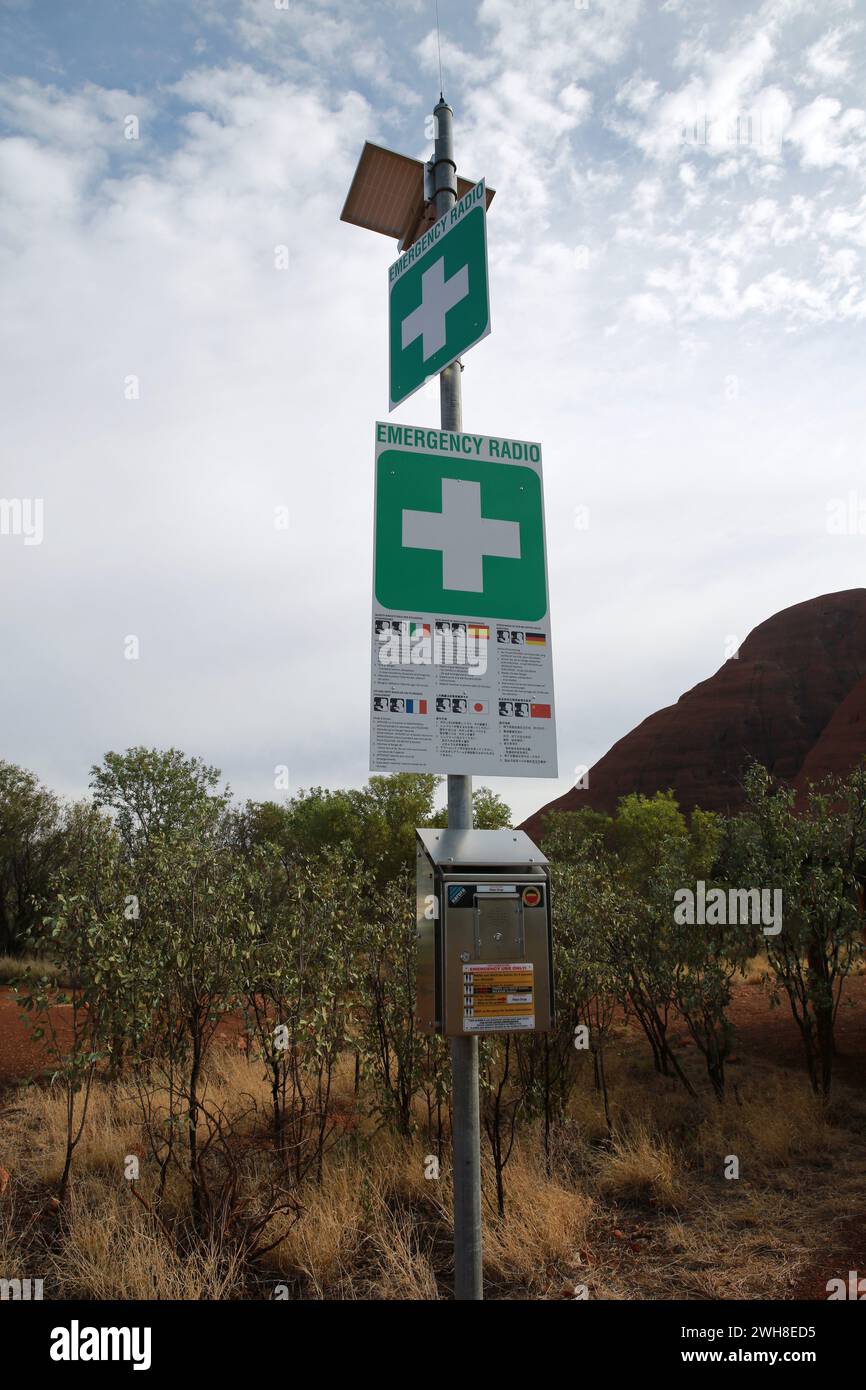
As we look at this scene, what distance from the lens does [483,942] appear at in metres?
2.52

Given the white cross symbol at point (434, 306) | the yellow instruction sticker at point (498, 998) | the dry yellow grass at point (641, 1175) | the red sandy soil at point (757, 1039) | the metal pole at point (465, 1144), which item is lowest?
the red sandy soil at point (757, 1039)

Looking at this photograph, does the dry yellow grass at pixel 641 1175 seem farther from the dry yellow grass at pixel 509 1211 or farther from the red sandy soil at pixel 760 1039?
the red sandy soil at pixel 760 1039

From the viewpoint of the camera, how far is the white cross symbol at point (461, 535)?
287cm

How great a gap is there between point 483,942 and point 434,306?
244 centimetres

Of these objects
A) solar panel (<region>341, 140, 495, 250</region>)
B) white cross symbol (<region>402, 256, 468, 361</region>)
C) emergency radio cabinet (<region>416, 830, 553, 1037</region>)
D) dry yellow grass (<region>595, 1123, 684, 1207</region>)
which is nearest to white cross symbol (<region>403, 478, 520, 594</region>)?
white cross symbol (<region>402, 256, 468, 361</region>)

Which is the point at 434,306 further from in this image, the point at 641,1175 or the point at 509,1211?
the point at 641,1175

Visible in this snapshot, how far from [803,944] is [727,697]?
2972 inches

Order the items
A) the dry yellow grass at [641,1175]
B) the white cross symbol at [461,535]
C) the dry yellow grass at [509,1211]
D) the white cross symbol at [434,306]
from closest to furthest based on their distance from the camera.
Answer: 1. the white cross symbol at [461,535]
2. the white cross symbol at [434,306]
3. the dry yellow grass at [509,1211]
4. the dry yellow grass at [641,1175]

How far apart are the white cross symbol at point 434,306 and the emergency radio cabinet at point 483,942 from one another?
1.99 m

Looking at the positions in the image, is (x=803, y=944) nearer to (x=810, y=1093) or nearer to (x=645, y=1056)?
(x=810, y=1093)

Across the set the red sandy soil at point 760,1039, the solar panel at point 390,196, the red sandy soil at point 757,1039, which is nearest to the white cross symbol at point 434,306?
the solar panel at point 390,196

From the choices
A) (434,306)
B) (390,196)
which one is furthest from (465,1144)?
(390,196)

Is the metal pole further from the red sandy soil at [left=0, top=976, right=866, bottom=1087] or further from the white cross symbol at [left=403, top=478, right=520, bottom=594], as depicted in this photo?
the red sandy soil at [left=0, top=976, right=866, bottom=1087]

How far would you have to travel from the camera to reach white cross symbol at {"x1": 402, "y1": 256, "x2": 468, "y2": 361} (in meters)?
3.21
